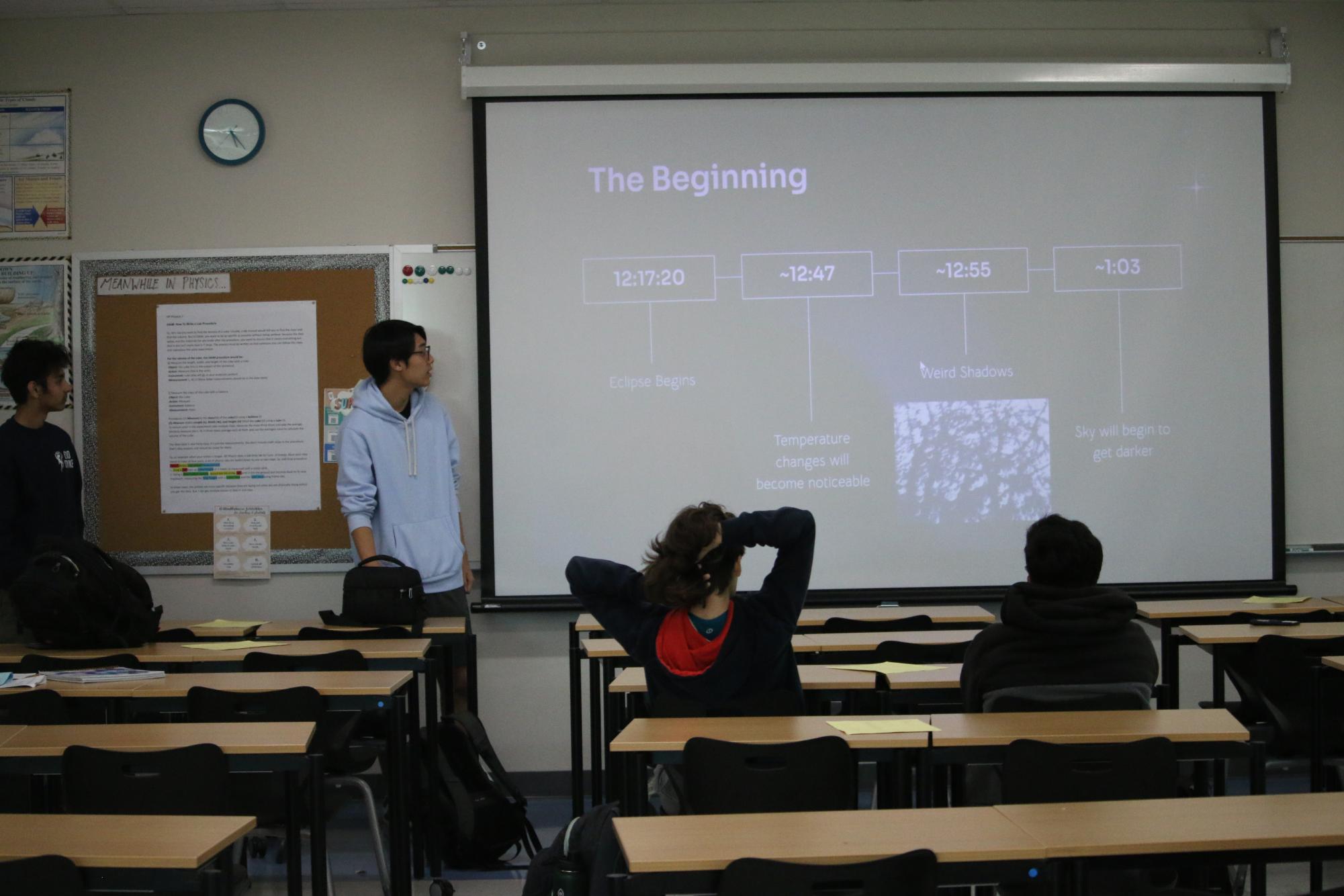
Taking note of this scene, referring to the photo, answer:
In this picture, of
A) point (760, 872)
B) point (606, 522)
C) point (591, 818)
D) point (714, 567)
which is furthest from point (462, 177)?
point (760, 872)

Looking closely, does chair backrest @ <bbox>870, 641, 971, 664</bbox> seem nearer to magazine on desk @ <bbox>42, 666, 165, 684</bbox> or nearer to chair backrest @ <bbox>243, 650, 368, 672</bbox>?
chair backrest @ <bbox>243, 650, 368, 672</bbox>

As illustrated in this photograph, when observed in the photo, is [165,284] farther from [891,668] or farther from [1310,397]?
[1310,397]

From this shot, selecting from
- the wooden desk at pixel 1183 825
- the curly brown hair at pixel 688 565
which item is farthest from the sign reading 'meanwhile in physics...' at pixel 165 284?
the wooden desk at pixel 1183 825

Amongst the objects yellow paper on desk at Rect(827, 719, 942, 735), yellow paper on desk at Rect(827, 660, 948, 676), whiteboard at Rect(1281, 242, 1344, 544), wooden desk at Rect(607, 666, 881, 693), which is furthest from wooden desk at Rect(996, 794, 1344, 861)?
whiteboard at Rect(1281, 242, 1344, 544)

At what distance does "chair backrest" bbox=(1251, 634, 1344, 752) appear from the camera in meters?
3.51

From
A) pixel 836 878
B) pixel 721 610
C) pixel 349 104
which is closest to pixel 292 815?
pixel 721 610

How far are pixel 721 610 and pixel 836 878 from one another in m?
1.15

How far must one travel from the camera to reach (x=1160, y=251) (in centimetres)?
497

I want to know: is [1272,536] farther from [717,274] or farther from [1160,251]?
[717,274]

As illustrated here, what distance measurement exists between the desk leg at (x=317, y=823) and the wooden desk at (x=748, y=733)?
680 millimetres

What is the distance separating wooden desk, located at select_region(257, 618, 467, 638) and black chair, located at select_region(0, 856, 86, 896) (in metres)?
2.18

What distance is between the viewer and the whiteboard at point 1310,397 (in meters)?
5.03

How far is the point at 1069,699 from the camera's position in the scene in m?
2.70

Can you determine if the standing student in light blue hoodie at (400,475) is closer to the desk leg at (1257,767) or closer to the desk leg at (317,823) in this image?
the desk leg at (317,823)
